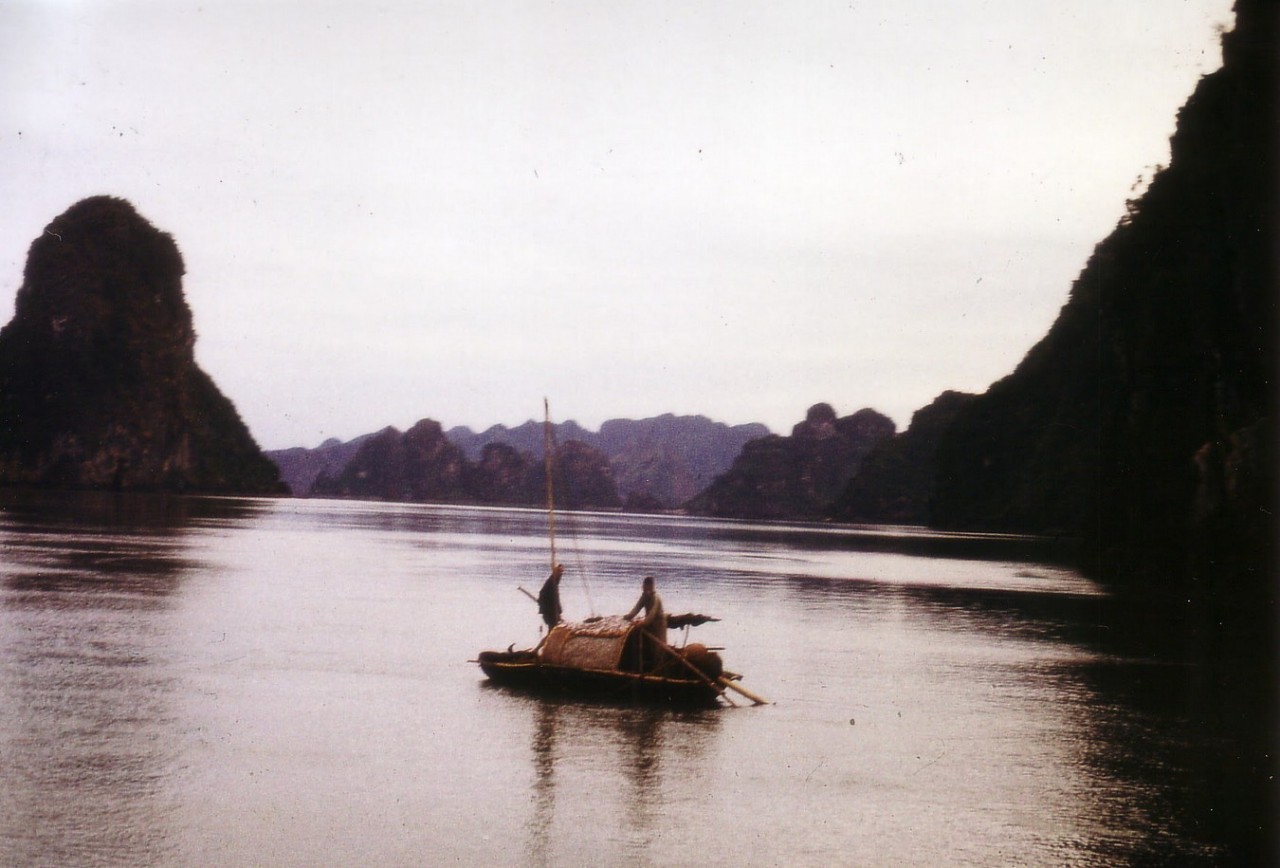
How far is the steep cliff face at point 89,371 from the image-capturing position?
568 feet

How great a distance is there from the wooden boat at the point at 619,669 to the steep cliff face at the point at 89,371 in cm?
16990

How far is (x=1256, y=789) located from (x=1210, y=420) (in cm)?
3836

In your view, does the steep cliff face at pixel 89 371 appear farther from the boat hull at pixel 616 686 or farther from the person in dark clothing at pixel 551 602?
the boat hull at pixel 616 686

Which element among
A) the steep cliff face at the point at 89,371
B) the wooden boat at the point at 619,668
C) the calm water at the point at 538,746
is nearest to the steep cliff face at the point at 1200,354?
the calm water at the point at 538,746

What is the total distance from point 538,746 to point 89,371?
7424 inches

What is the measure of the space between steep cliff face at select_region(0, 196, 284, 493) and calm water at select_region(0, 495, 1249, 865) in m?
149

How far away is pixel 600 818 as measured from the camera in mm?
13859

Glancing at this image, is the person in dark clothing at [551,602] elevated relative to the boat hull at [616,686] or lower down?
elevated

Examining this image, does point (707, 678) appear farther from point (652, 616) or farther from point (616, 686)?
point (616, 686)

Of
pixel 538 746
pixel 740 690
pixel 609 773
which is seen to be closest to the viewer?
pixel 609 773

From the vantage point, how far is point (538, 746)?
17.8 metres

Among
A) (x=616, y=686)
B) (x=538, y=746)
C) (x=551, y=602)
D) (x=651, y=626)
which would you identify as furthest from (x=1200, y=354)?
(x=538, y=746)

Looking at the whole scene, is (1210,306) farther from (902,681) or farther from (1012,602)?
(902,681)

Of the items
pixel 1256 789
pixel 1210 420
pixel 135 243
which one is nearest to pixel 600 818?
pixel 1256 789
